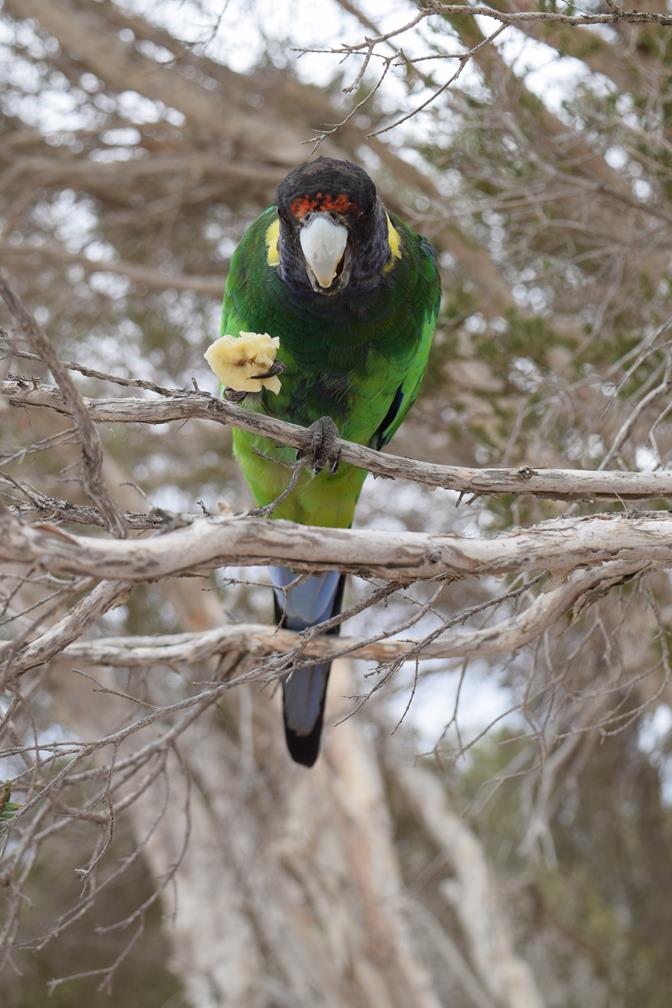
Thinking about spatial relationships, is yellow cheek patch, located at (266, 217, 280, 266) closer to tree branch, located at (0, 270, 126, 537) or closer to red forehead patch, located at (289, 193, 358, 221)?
red forehead patch, located at (289, 193, 358, 221)

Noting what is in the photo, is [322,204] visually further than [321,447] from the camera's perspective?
Yes

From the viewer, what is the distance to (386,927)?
6125 mm

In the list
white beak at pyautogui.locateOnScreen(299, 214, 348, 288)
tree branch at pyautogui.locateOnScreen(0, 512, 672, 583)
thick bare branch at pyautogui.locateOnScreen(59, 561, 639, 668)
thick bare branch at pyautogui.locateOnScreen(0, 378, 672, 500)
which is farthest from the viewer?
white beak at pyautogui.locateOnScreen(299, 214, 348, 288)

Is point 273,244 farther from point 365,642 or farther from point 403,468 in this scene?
point 365,642

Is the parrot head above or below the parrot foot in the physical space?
→ above

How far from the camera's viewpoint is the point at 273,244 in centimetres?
308

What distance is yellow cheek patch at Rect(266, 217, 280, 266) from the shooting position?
3035 mm

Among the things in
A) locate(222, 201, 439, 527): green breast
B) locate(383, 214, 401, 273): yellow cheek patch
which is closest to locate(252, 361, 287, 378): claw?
locate(222, 201, 439, 527): green breast

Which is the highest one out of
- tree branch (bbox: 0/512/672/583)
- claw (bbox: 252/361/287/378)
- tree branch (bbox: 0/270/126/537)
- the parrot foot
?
claw (bbox: 252/361/287/378)

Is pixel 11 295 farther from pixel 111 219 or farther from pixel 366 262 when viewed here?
pixel 111 219

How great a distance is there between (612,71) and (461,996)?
29.2ft

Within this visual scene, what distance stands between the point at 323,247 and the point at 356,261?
21 cm

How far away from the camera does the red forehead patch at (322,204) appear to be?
2.78 metres

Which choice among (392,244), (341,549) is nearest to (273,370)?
(392,244)
